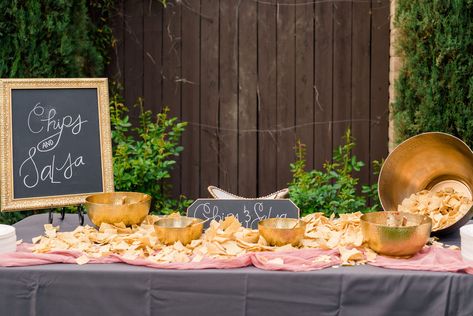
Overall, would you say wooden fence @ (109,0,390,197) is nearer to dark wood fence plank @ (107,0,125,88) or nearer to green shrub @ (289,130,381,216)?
dark wood fence plank @ (107,0,125,88)

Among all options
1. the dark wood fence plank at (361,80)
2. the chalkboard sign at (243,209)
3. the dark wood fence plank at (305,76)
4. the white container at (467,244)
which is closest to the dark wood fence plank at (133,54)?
the dark wood fence plank at (305,76)

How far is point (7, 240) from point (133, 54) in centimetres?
294

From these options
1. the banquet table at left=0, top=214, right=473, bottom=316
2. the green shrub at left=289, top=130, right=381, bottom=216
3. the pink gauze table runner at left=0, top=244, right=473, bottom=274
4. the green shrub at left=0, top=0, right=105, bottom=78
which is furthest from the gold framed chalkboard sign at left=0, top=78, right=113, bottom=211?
the green shrub at left=289, top=130, right=381, bottom=216

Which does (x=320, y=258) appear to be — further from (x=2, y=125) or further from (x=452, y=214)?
(x=2, y=125)

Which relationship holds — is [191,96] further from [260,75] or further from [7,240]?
[7,240]

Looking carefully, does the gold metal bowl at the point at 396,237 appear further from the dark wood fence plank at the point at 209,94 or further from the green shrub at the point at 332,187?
the dark wood fence plank at the point at 209,94

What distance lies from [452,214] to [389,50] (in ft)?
8.74

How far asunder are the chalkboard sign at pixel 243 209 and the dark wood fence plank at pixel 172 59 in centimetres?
261

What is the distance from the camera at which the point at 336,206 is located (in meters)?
4.04

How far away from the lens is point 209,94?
472 centimetres

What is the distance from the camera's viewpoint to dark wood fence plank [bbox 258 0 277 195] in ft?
15.3

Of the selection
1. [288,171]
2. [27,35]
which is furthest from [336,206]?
[27,35]

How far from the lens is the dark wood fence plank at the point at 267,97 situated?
183 inches

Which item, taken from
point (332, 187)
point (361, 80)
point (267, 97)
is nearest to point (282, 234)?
point (332, 187)
